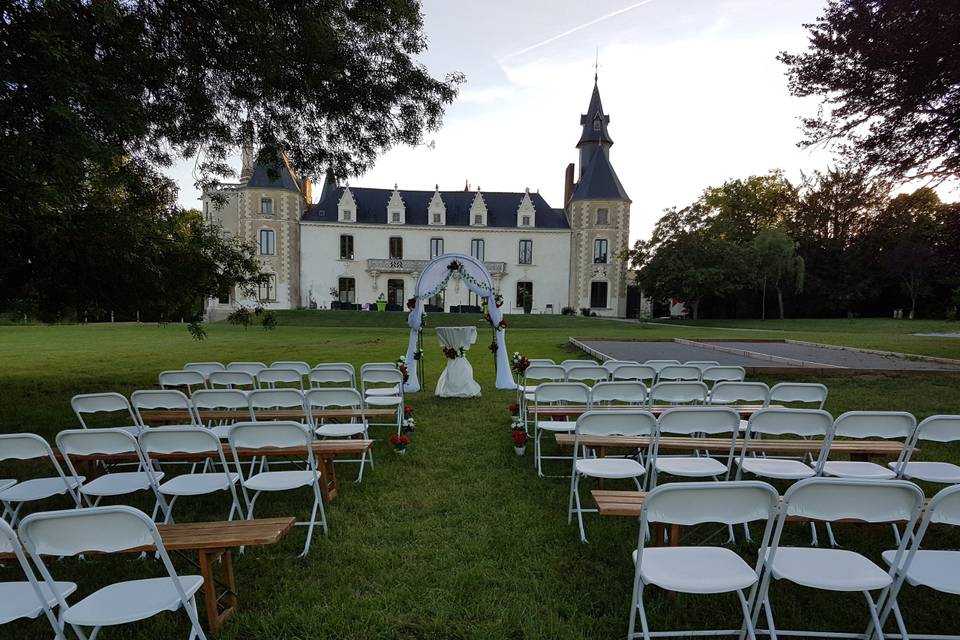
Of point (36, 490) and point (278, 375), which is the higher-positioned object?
point (278, 375)

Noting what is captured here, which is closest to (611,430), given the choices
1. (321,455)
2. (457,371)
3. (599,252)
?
(321,455)

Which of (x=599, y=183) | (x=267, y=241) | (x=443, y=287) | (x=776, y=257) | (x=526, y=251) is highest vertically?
(x=599, y=183)

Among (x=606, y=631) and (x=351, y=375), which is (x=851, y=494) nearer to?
(x=606, y=631)

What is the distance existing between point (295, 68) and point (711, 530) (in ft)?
23.5

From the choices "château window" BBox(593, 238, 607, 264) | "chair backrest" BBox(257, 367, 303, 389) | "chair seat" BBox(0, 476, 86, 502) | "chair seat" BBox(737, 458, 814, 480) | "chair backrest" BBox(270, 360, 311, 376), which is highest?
"château window" BBox(593, 238, 607, 264)

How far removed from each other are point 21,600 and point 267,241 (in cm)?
4087

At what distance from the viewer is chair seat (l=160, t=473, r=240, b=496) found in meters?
3.09

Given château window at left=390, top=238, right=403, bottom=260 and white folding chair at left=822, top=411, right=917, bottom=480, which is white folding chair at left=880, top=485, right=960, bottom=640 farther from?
château window at left=390, top=238, right=403, bottom=260

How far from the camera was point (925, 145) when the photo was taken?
980 centimetres

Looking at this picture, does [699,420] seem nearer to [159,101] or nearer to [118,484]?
[118,484]

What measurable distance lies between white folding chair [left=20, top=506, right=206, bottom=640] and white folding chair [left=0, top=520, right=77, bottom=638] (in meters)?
0.03

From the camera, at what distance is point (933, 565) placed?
2.24 meters

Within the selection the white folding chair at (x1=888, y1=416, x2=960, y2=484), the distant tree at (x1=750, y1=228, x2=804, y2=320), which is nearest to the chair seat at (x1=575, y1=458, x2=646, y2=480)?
the white folding chair at (x1=888, y1=416, x2=960, y2=484)

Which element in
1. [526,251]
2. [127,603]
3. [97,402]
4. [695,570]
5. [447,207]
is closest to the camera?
[127,603]
